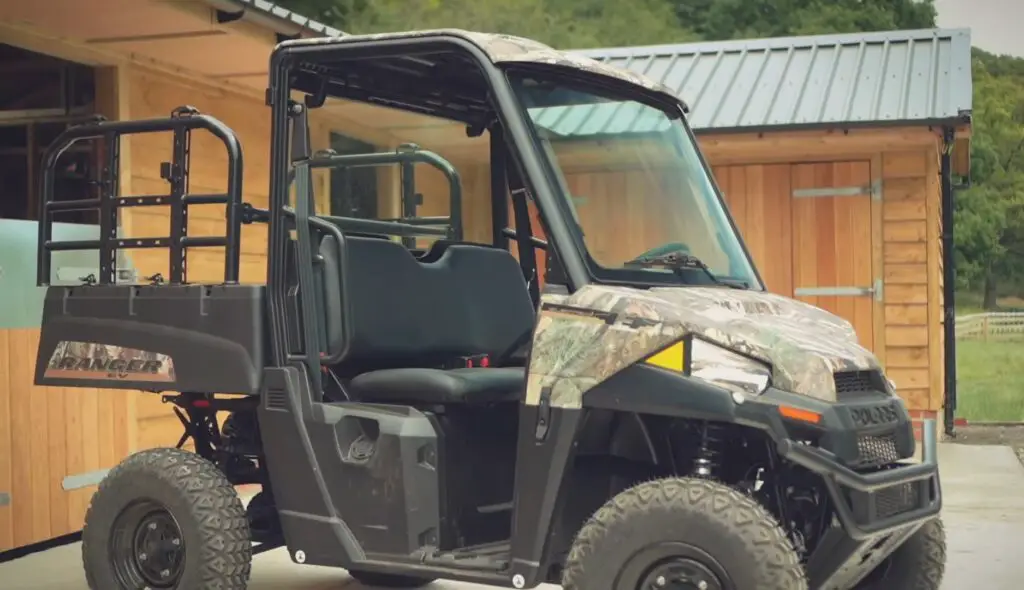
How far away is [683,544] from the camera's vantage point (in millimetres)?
4109

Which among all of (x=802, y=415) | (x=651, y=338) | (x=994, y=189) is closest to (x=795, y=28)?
(x=994, y=189)

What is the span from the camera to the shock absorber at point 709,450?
438 centimetres

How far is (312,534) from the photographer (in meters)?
4.99

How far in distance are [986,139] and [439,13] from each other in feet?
41.4

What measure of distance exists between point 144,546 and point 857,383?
2.79 meters

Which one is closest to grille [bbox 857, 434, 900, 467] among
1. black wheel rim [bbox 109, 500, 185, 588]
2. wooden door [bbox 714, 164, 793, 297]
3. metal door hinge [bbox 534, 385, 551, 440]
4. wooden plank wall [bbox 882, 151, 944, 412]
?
metal door hinge [bbox 534, 385, 551, 440]

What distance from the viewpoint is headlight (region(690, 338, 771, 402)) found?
13.8 ft

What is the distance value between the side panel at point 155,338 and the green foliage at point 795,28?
1756cm

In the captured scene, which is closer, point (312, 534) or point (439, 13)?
point (312, 534)

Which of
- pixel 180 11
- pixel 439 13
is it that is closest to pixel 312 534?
pixel 180 11

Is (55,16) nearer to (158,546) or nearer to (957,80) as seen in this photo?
(158,546)

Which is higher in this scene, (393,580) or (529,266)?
(529,266)

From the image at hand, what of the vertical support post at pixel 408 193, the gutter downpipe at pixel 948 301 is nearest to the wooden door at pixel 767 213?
the gutter downpipe at pixel 948 301

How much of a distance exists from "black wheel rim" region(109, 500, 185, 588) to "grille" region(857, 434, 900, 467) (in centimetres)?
262
